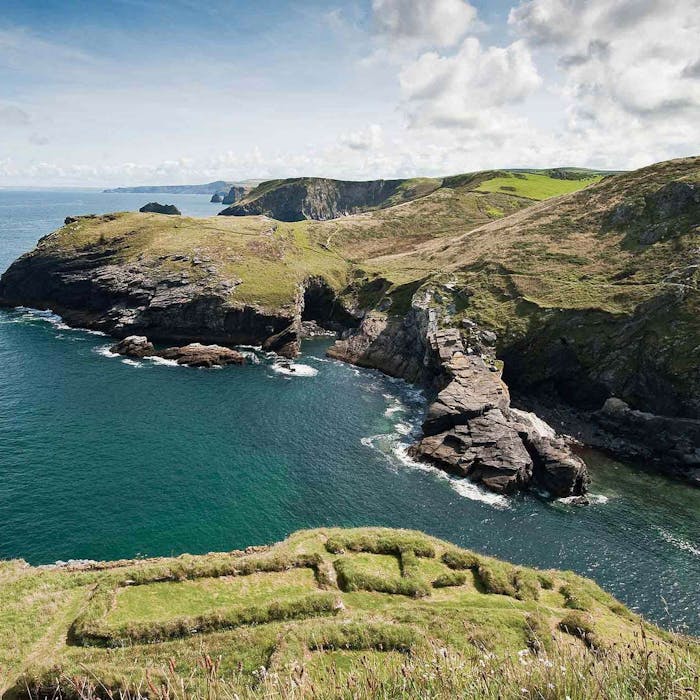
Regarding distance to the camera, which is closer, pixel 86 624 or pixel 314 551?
pixel 86 624

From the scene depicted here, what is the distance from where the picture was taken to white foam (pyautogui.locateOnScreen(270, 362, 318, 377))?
98381mm

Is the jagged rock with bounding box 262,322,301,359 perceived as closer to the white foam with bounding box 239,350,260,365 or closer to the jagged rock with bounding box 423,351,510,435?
the white foam with bounding box 239,350,260,365

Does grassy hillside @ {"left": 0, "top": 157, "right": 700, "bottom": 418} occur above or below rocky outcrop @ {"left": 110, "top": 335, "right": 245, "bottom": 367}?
above

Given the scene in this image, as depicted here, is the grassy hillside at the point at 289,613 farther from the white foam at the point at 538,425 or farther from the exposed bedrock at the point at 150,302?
the exposed bedrock at the point at 150,302

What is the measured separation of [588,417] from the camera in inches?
3211

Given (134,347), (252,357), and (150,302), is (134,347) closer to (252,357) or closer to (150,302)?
(150,302)

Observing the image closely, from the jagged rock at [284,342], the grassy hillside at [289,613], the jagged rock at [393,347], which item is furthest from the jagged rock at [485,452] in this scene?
the jagged rock at [284,342]

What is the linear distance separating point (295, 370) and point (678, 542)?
69707mm

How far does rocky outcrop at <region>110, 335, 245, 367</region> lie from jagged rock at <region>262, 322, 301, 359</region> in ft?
34.4

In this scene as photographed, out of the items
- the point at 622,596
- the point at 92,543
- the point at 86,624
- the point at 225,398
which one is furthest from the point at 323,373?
the point at 86,624

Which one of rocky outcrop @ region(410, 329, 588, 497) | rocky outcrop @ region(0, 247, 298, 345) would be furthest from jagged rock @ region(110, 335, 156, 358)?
rocky outcrop @ region(410, 329, 588, 497)

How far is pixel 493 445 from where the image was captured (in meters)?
65.9

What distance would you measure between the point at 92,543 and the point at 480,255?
108 meters

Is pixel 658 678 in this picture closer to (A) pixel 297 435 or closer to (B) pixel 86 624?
(B) pixel 86 624
